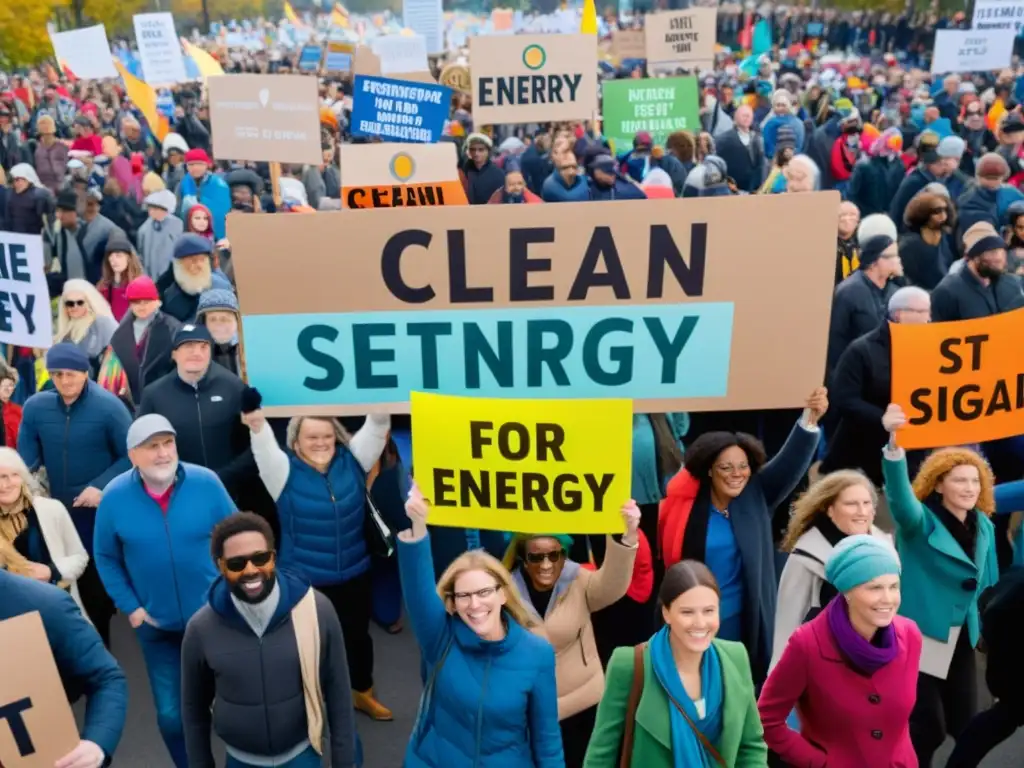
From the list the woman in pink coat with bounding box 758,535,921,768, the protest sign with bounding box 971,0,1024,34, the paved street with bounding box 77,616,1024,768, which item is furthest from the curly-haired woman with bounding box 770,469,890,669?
the protest sign with bounding box 971,0,1024,34

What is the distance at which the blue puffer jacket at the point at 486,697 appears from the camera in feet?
11.3

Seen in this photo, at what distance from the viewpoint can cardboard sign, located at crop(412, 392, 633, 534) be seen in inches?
146

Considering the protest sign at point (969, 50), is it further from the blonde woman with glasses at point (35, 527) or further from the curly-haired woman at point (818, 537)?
the blonde woman with glasses at point (35, 527)

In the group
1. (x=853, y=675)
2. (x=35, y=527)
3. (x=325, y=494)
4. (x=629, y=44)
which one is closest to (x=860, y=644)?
(x=853, y=675)

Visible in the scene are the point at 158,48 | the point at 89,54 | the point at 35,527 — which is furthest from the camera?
the point at 89,54

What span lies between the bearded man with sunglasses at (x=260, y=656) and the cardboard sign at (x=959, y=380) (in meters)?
2.37

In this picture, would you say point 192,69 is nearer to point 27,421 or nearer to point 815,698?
point 27,421

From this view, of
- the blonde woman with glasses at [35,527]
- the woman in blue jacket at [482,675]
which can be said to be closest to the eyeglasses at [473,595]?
the woman in blue jacket at [482,675]

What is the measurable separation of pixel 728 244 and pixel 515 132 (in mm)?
14606

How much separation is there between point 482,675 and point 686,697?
0.62 meters

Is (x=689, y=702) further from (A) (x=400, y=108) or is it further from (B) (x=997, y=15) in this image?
(B) (x=997, y=15)

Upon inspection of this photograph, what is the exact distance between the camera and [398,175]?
8.12 m

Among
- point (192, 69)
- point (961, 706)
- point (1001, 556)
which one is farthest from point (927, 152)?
point (192, 69)

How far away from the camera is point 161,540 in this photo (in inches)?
175
